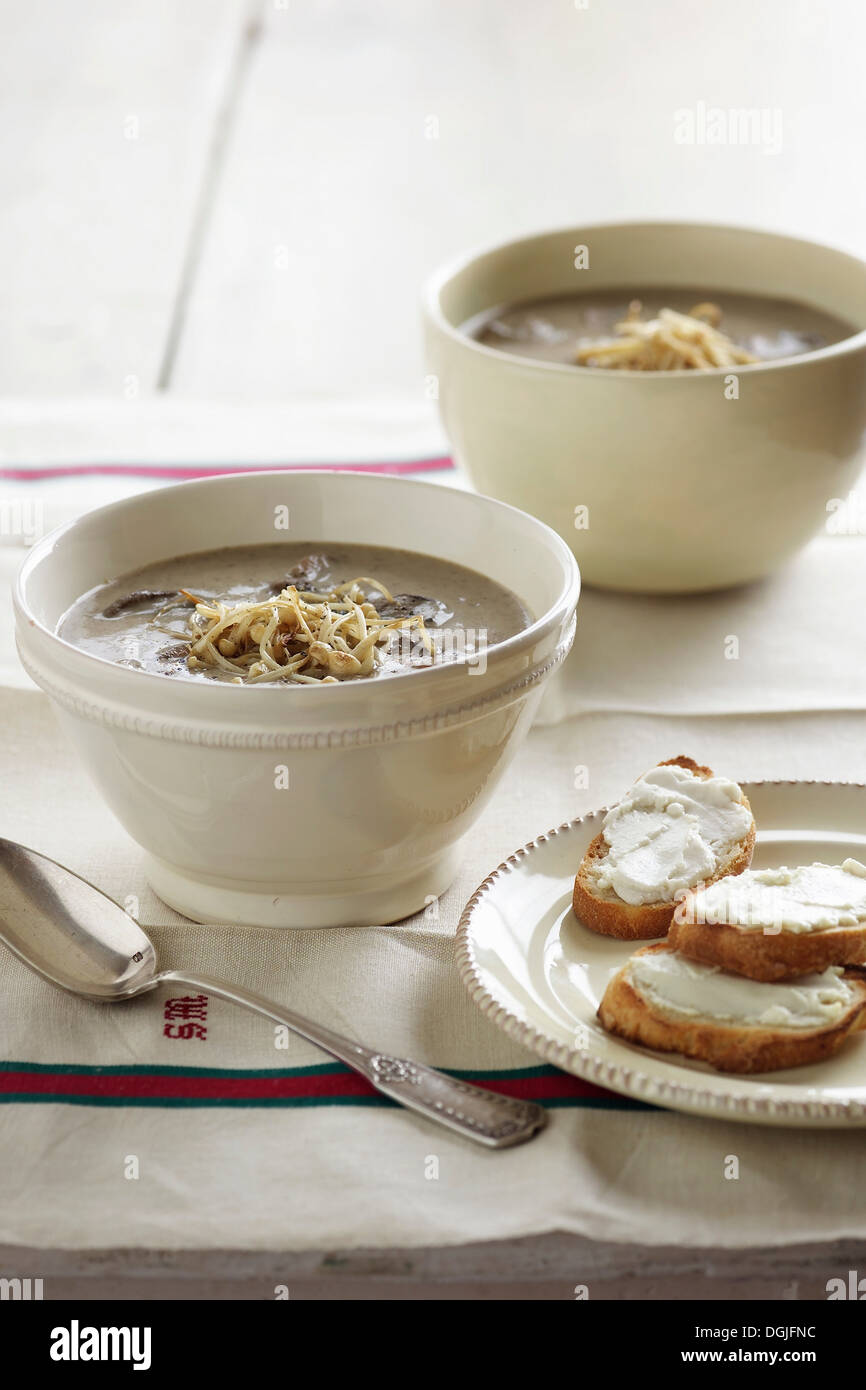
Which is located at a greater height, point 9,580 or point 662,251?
point 662,251

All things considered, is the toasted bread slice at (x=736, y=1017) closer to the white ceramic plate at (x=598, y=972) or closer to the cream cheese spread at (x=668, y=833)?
the white ceramic plate at (x=598, y=972)

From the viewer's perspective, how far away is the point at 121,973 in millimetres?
1372

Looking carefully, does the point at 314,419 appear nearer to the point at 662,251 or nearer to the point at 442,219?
the point at 662,251

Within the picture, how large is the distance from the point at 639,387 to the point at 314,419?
947mm

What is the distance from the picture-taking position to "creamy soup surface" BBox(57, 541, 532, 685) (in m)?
1.45

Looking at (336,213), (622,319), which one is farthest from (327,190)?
(622,319)

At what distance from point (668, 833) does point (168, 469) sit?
4.63ft

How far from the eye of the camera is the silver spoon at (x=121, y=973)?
1.22 m

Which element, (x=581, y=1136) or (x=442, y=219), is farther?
(x=442, y=219)

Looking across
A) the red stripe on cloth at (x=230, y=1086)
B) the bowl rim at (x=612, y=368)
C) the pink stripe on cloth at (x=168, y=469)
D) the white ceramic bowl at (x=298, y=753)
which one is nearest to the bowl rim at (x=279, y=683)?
the white ceramic bowl at (x=298, y=753)

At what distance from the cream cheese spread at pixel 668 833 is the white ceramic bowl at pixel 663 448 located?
2.09 ft

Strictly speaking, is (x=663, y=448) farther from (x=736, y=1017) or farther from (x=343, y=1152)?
(x=343, y=1152)

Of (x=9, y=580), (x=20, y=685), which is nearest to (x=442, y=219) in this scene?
(x=9, y=580)

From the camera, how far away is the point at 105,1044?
1318 millimetres
